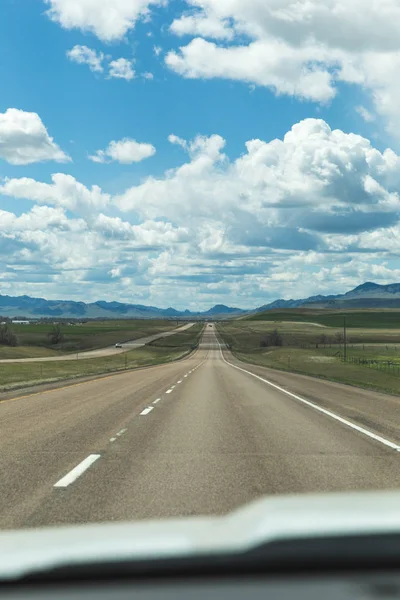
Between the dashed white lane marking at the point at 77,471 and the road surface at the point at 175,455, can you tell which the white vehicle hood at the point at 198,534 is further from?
the dashed white lane marking at the point at 77,471

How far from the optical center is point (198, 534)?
304 centimetres

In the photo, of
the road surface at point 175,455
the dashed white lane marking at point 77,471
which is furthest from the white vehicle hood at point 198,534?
the dashed white lane marking at point 77,471

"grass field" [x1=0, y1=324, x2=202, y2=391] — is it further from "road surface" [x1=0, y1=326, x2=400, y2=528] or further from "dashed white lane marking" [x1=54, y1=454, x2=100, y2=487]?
"dashed white lane marking" [x1=54, y1=454, x2=100, y2=487]

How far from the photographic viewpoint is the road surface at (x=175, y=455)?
264 inches

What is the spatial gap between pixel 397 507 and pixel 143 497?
406 cm

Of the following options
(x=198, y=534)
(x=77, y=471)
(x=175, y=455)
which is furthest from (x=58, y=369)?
(x=198, y=534)

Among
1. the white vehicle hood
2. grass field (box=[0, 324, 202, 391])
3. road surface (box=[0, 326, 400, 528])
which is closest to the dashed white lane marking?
road surface (box=[0, 326, 400, 528])

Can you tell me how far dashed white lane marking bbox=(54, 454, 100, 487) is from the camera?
7634 mm

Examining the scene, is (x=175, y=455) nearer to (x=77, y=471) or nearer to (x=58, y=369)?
(x=77, y=471)

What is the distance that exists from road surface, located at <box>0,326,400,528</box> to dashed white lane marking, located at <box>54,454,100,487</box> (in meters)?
0.02

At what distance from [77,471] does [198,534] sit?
5.66m

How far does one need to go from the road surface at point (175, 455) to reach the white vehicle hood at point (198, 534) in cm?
285

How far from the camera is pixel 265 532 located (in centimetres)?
285

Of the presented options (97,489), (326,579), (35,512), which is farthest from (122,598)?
(97,489)
